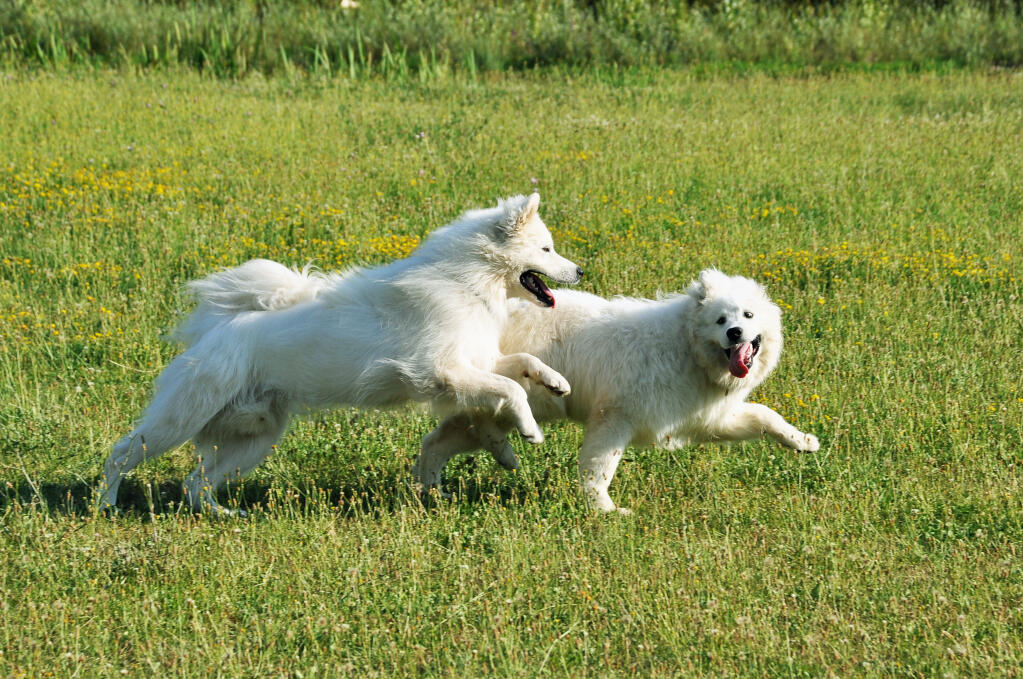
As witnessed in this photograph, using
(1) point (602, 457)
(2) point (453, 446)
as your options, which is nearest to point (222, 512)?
(2) point (453, 446)

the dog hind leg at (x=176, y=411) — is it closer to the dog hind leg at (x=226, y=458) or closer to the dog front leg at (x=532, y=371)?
the dog hind leg at (x=226, y=458)

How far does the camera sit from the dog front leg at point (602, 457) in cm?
591

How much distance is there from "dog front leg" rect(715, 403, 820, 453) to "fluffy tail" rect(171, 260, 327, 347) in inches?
99.1

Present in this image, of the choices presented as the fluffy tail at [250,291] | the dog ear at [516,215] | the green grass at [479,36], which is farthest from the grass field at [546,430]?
the green grass at [479,36]

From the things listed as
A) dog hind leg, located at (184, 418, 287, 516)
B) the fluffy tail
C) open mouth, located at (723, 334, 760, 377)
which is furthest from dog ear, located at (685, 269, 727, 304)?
dog hind leg, located at (184, 418, 287, 516)

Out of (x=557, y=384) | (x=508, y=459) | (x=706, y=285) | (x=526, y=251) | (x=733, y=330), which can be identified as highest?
(x=526, y=251)

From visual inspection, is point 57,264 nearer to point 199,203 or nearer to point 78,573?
point 199,203

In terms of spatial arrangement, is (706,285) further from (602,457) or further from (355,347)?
(355,347)

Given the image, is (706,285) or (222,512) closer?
(222,512)

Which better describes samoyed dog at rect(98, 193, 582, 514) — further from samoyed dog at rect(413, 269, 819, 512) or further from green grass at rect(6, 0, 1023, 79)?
green grass at rect(6, 0, 1023, 79)

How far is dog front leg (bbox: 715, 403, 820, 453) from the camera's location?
6273 millimetres

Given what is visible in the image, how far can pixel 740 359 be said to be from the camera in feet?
19.2

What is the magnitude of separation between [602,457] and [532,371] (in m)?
0.65

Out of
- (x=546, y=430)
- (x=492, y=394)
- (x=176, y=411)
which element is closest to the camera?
(x=492, y=394)
